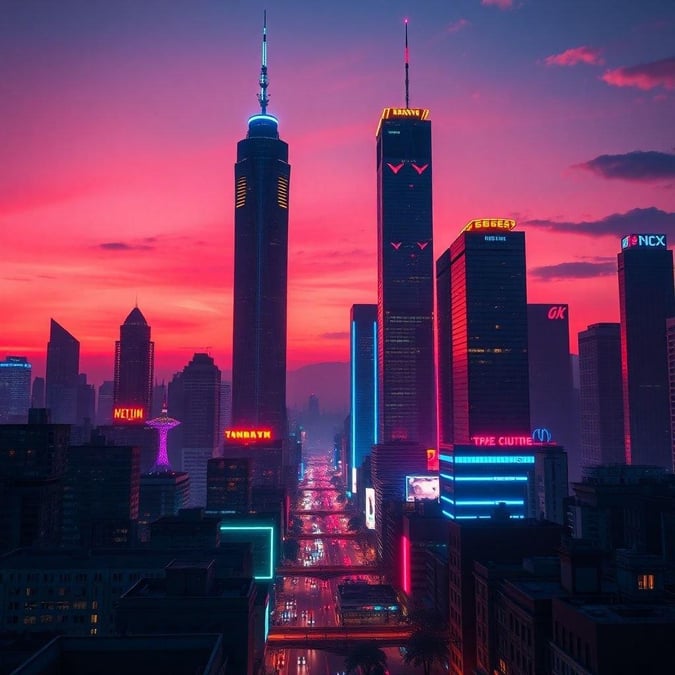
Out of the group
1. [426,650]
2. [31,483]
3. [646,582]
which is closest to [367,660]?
[426,650]

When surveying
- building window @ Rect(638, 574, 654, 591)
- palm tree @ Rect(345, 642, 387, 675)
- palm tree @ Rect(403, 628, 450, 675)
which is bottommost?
palm tree @ Rect(345, 642, 387, 675)

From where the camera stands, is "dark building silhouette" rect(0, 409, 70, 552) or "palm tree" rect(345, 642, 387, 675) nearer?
"palm tree" rect(345, 642, 387, 675)

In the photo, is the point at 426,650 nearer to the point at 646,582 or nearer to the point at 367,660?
the point at 367,660

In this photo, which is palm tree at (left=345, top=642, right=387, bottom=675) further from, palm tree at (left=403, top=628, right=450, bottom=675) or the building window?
the building window

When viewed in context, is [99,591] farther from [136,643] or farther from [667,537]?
[667,537]

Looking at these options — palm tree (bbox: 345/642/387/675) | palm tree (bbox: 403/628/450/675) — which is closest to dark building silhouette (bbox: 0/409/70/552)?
palm tree (bbox: 345/642/387/675)

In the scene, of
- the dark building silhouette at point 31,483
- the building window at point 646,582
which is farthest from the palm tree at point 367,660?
the dark building silhouette at point 31,483

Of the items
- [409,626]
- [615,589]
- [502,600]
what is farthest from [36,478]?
[615,589]

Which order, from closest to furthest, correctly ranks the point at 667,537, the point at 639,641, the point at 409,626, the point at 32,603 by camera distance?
the point at 639,641 < the point at 32,603 < the point at 409,626 < the point at 667,537
